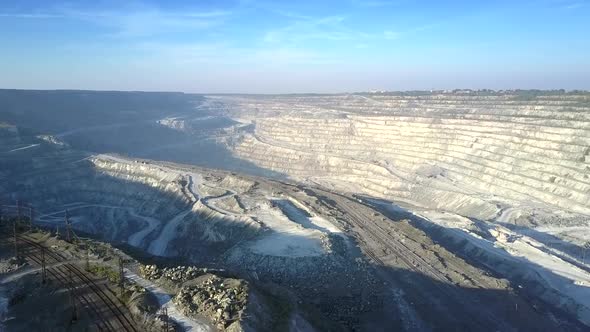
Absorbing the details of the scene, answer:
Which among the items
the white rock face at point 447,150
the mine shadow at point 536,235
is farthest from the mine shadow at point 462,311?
the white rock face at point 447,150

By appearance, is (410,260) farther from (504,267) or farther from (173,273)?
(173,273)

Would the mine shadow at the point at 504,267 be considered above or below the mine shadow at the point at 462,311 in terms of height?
below

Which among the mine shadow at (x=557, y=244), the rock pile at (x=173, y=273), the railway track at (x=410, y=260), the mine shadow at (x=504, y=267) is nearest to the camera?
the rock pile at (x=173, y=273)

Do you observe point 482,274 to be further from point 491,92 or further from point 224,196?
point 491,92

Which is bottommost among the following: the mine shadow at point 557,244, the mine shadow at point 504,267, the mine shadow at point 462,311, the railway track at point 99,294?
the mine shadow at point 557,244

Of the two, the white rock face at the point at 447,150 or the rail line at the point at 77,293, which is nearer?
the rail line at the point at 77,293

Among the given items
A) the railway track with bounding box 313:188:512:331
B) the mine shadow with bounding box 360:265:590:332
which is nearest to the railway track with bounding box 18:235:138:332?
the mine shadow with bounding box 360:265:590:332

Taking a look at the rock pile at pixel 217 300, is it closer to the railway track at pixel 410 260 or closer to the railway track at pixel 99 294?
the railway track at pixel 99 294

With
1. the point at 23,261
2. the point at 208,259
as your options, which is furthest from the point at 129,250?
the point at 208,259
